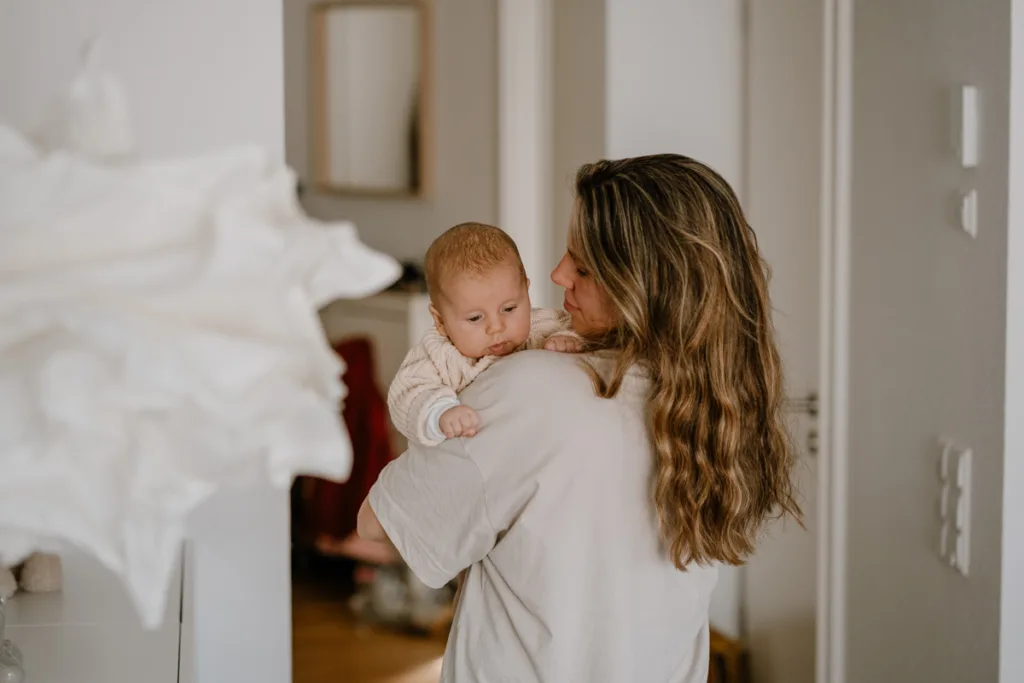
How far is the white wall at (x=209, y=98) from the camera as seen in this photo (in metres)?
1.89

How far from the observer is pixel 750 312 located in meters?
1.60

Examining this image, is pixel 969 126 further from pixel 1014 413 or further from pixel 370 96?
pixel 370 96

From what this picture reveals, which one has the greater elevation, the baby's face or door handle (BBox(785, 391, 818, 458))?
the baby's face

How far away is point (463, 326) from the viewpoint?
64.7 inches

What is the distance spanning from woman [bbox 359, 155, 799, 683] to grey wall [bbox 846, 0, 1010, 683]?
33.2 inches

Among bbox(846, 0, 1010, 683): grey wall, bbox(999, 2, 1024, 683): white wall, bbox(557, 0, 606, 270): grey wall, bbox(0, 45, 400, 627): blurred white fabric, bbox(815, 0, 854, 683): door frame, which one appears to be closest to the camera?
bbox(0, 45, 400, 627): blurred white fabric

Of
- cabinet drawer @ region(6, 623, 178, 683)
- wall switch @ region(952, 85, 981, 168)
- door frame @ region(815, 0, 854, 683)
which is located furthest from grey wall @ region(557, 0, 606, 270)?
cabinet drawer @ region(6, 623, 178, 683)

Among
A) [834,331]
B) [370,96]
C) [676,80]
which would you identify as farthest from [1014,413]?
[370,96]

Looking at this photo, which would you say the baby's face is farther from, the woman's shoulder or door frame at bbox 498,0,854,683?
door frame at bbox 498,0,854,683

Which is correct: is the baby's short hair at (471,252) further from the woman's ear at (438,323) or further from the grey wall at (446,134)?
the grey wall at (446,134)

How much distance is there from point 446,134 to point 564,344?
110 inches

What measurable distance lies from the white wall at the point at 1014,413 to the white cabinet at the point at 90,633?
1.48 meters

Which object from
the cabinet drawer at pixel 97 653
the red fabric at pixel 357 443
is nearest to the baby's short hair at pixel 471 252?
the cabinet drawer at pixel 97 653

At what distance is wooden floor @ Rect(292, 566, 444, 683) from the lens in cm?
401
